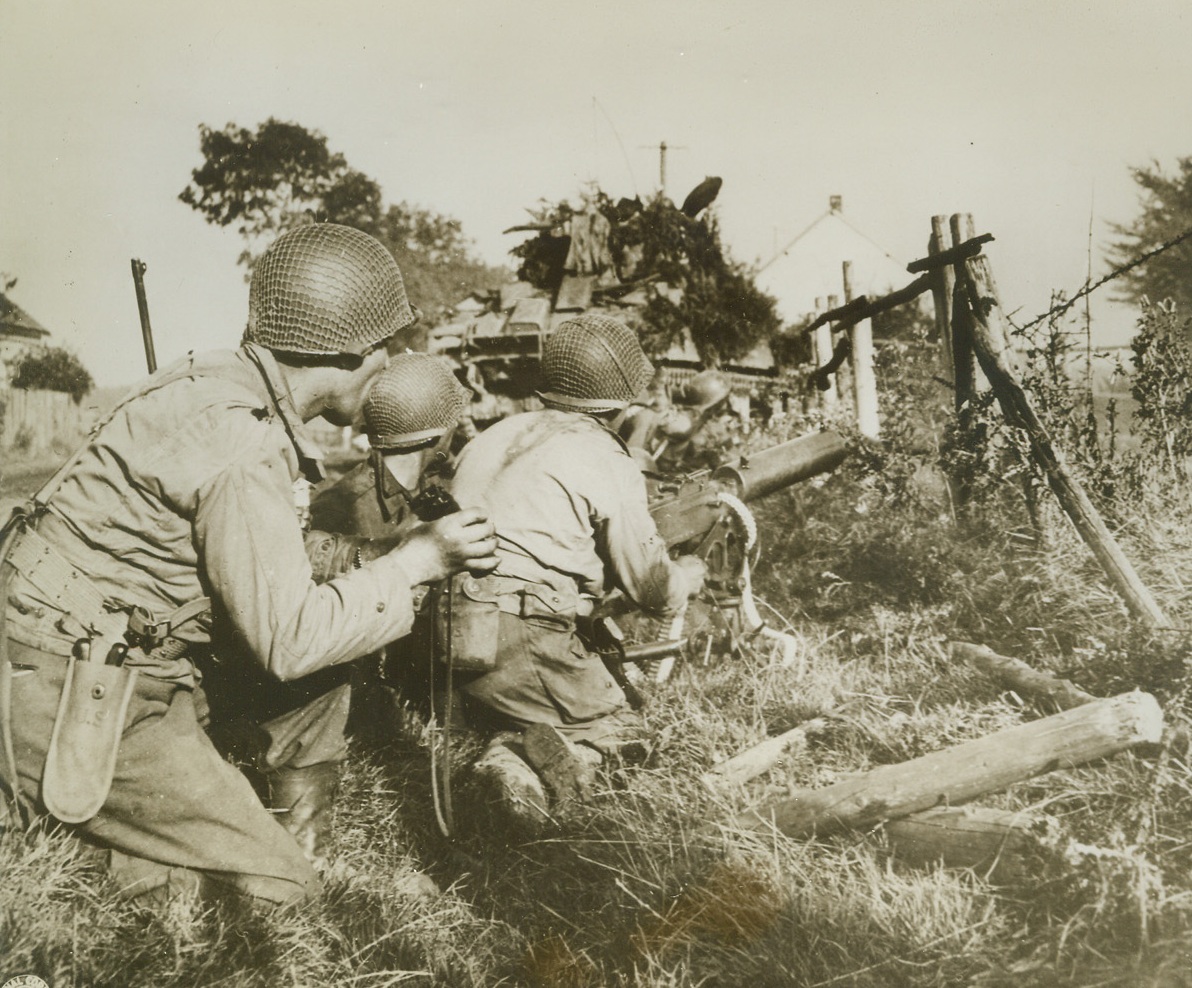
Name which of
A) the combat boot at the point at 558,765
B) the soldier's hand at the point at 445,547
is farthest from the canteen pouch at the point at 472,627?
the soldier's hand at the point at 445,547

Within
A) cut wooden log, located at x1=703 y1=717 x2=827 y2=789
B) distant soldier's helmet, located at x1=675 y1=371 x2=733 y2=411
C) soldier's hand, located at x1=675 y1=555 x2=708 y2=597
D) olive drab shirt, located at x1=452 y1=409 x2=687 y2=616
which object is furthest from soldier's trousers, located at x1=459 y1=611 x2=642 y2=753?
distant soldier's helmet, located at x1=675 y1=371 x2=733 y2=411

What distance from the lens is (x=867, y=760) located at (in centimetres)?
380

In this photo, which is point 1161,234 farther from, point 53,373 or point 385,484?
point 53,373

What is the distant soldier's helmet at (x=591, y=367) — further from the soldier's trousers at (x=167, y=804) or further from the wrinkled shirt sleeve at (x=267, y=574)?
the soldier's trousers at (x=167, y=804)

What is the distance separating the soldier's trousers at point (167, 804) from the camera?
8.18 ft

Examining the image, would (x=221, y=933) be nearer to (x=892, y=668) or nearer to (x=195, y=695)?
(x=195, y=695)

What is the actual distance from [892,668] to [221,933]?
134 inches

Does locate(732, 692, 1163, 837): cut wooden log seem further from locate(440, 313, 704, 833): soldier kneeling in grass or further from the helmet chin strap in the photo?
the helmet chin strap

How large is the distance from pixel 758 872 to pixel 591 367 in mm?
2520

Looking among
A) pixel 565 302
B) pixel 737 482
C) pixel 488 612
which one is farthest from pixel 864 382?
pixel 488 612

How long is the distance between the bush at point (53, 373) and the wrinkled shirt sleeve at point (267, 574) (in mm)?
5612

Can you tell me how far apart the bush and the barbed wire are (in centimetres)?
686

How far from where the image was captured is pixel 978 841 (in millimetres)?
2932

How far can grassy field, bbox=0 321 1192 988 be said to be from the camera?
8.30ft
